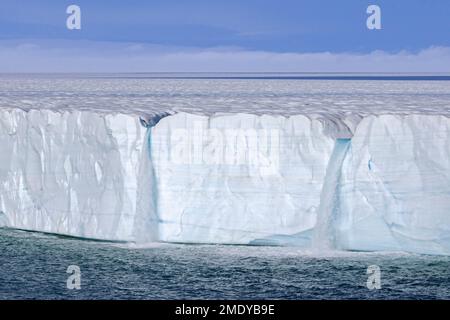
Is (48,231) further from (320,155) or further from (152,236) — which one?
(320,155)

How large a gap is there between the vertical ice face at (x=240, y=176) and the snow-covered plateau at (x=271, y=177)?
0.01m

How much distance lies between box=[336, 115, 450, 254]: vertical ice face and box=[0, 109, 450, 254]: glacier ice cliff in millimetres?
13

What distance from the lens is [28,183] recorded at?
12016 mm

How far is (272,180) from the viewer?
35.9 feet

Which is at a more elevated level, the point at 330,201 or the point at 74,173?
the point at 74,173

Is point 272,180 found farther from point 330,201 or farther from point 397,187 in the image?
point 397,187

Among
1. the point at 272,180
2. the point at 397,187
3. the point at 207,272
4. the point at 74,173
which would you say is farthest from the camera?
the point at 74,173

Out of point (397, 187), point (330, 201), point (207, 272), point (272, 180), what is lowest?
point (207, 272)

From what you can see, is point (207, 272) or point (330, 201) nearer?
point (207, 272)

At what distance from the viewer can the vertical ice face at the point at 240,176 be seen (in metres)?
10.9

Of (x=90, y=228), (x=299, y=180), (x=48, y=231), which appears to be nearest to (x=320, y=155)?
(x=299, y=180)

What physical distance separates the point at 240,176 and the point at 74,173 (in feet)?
7.56

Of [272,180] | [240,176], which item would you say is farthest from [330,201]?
[240,176]

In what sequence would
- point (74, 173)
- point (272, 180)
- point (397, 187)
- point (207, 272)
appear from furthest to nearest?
point (74, 173)
point (272, 180)
point (397, 187)
point (207, 272)
